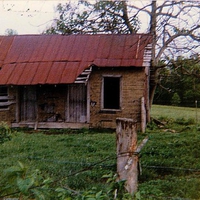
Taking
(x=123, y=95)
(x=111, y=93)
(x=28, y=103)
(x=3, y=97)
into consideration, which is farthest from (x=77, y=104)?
(x=3, y=97)

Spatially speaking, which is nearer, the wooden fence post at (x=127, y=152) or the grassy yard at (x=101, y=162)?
the wooden fence post at (x=127, y=152)

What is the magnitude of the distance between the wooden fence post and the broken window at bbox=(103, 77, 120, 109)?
494 inches

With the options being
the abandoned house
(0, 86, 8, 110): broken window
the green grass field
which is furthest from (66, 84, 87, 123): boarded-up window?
the green grass field

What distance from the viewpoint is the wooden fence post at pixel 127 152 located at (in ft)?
13.4

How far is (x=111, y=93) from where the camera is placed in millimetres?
16750

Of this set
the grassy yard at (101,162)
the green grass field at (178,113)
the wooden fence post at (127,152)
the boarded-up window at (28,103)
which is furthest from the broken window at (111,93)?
the wooden fence post at (127,152)

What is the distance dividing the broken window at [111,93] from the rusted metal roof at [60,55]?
0.95m

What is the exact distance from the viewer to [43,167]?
7.98 m

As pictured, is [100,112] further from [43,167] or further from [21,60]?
[43,167]

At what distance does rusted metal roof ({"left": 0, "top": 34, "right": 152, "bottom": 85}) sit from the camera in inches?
634

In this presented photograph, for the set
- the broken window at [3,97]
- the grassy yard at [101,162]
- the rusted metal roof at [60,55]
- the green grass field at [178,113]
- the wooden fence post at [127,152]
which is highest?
the rusted metal roof at [60,55]

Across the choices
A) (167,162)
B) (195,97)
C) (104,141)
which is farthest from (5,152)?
(195,97)

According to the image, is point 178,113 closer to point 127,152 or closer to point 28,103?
point 28,103

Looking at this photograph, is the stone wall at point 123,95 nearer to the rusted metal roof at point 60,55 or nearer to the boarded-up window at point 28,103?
the rusted metal roof at point 60,55
